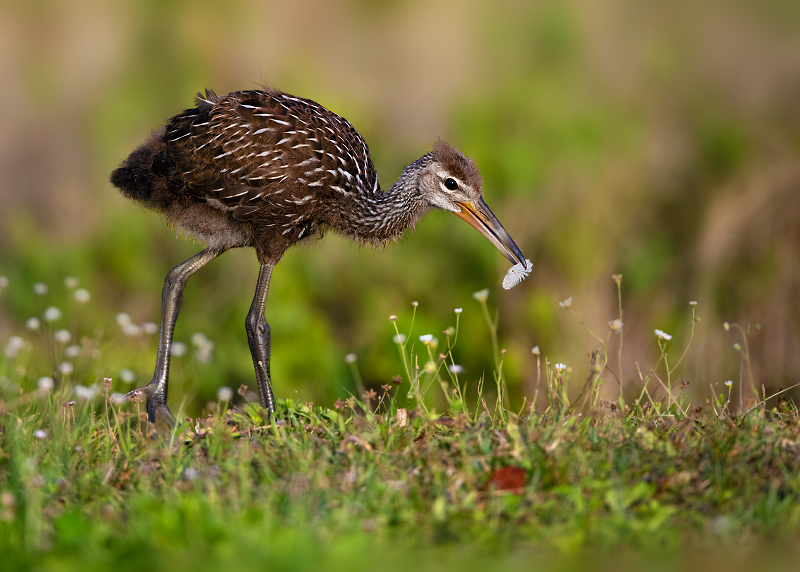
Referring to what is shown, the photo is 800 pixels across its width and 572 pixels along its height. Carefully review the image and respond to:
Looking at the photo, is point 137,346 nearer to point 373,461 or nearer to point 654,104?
point 373,461

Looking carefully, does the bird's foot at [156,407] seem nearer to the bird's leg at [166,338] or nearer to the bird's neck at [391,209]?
the bird's leg at [166,338]

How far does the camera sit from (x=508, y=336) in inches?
357

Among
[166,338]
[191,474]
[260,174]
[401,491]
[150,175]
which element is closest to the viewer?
[401,491]

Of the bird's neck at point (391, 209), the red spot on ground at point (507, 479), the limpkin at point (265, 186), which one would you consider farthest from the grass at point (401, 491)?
the bird's neck at point (391, 209)

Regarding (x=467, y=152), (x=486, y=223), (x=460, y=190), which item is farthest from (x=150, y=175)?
(x=467, y=152)

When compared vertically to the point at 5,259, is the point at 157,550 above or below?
above

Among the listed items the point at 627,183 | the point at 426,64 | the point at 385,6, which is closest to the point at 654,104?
the point at 627,183

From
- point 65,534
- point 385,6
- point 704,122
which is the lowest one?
point 65,534

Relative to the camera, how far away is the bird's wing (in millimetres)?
5281

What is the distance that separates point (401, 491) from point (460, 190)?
9.69 ft

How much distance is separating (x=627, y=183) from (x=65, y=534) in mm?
7844

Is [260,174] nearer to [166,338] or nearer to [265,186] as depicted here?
[265,186]

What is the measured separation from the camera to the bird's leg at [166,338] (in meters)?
5.37

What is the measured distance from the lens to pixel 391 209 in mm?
5855
